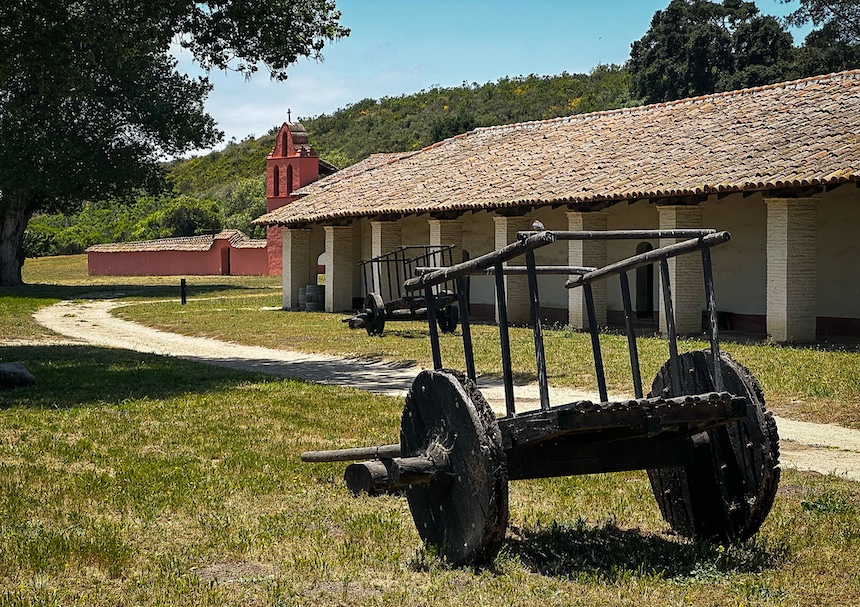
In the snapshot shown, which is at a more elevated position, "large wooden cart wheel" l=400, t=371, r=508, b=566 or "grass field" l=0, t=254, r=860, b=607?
"large wooden cart wheel" l=400, t=371, r=508, b=566

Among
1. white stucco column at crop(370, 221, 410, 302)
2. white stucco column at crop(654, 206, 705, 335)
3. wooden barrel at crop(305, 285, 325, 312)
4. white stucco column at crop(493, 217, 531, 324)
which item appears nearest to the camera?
white stucco column at crop(654, 206, 705, 335)

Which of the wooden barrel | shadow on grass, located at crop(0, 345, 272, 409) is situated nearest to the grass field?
shadow on grass, located at crop(0, 345, 272, 409)

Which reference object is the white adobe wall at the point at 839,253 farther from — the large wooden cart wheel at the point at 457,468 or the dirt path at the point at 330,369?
the large wooden cart wheel at the point at 457,468

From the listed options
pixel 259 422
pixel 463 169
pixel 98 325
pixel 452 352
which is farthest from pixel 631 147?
pixel 259 422

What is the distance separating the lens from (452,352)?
16641 mm

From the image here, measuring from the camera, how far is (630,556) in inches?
207

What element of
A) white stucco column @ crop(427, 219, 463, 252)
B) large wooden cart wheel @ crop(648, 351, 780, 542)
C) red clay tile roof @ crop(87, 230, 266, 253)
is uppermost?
red clay tile roof @ crop(87, 230, 266, 253)

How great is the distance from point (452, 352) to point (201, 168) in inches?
3242

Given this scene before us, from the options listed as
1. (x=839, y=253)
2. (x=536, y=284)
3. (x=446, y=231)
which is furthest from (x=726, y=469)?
(x=446, y=231)

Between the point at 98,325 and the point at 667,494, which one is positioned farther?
the point at 98,325

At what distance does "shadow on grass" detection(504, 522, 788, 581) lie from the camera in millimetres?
4980

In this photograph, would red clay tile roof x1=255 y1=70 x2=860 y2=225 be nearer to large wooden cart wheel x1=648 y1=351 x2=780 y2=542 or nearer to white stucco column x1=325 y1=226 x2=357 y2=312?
white stucco column x1=325 y1=226 x2=357 y2=312

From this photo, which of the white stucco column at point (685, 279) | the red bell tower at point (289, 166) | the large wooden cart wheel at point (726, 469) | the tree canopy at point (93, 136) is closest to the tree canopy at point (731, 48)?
the red bell tower at point (289, 166)

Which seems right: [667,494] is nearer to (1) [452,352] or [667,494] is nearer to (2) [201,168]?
(1) [452,352]
